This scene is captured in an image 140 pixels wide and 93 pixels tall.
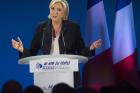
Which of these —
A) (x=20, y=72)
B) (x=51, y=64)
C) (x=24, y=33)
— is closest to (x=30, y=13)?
(x=24, y=33)

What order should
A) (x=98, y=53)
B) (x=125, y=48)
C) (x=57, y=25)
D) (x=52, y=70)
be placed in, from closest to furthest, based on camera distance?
(x=52, y=70) < (x=57, y=25) < (x=125, y=48) < (x=98, y=53)

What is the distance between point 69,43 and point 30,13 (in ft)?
7.11

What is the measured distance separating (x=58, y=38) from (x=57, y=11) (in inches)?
10.3

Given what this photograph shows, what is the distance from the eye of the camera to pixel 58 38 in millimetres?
3605

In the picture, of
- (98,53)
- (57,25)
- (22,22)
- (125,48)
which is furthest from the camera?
(22,22)

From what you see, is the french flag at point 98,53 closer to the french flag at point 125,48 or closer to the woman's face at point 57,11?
the french flag at point 125,48

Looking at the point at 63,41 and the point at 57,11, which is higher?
the point at 57,11

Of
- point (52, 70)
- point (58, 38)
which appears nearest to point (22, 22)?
point (58, 38)

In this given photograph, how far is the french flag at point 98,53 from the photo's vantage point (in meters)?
4.98

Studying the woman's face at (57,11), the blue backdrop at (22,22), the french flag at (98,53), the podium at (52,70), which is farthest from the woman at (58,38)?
the blue backdrop at (22,22)

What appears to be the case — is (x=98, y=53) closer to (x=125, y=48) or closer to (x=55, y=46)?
(x=125, y=48)

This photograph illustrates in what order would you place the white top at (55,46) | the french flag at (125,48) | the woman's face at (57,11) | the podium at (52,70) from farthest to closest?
the french flag at (125,48) → the woman's face at (57,11) → the white top at (55,46) → the podium at (52,70)

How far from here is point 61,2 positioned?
3668 millimetres

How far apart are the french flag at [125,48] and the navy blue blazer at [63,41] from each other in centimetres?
127
